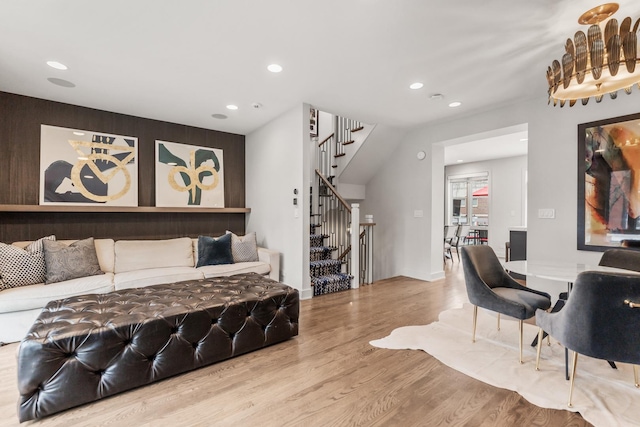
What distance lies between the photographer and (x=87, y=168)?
13.0 ft

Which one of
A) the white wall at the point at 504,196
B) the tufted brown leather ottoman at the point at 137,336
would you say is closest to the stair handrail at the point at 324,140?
the tufted brown leather ottoman at the point at 137,336

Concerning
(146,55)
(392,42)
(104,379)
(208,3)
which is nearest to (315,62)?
(392,42)

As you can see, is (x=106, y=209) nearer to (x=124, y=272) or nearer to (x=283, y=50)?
(x=124, y=272)

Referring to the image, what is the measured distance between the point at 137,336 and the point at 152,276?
1648 mm

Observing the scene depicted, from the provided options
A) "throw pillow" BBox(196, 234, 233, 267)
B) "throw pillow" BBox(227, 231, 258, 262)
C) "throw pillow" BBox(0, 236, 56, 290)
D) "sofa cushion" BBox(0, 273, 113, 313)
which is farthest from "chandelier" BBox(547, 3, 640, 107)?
"throw pillow" BBox(0, 236, 56, 290)

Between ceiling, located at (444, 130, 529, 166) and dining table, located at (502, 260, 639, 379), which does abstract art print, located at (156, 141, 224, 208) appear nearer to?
dining table, located at (502, 260, 639, 379)

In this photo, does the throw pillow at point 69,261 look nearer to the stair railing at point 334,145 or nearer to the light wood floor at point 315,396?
the light wood floor at point 315,396

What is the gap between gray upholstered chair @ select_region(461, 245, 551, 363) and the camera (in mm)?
2316

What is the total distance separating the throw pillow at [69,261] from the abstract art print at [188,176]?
122 centimetres

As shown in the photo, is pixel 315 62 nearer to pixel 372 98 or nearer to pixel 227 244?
pixel 372 98

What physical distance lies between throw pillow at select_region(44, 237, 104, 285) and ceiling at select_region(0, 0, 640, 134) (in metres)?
1.84

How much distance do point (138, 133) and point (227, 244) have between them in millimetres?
2139

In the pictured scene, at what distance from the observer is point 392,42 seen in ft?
8.20

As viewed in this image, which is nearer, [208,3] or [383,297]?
[208,3]
